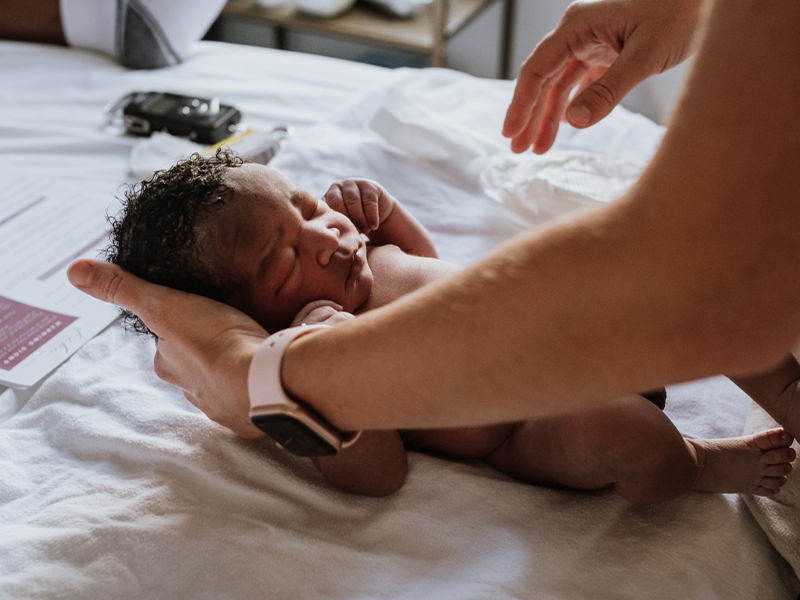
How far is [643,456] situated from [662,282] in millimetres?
390

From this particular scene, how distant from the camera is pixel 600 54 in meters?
1.21

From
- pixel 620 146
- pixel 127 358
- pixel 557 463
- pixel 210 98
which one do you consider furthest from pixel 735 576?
pixel 210 98

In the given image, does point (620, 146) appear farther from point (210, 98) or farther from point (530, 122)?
point (210, 98)

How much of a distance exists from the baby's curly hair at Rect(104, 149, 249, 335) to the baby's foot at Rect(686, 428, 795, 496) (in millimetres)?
675

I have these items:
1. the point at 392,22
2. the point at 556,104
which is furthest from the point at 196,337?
the point at 392,22

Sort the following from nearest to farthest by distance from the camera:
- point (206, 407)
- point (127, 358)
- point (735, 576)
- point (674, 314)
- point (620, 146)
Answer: point (674, 314) < point (735, 576) < point (206, 407) < point (127, 358) < point (620, 146)

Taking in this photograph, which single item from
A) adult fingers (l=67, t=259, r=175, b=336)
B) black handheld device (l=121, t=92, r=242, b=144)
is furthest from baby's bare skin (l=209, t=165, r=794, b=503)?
black handheld device (l=121, t=92, r=242, b=144)

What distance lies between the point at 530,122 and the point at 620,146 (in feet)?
1.47

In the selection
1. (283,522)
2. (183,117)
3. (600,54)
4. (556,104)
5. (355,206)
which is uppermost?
(600,54)

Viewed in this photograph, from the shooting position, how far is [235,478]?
0.89m

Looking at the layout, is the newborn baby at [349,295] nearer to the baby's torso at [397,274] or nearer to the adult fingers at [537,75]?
the baby's torso at [397,274]

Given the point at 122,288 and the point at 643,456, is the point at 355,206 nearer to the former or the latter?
the point at 122,288

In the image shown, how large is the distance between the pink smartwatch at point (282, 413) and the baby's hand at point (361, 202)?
0.49 metres

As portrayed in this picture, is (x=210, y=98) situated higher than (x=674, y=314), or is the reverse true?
(x=674, y=314)
